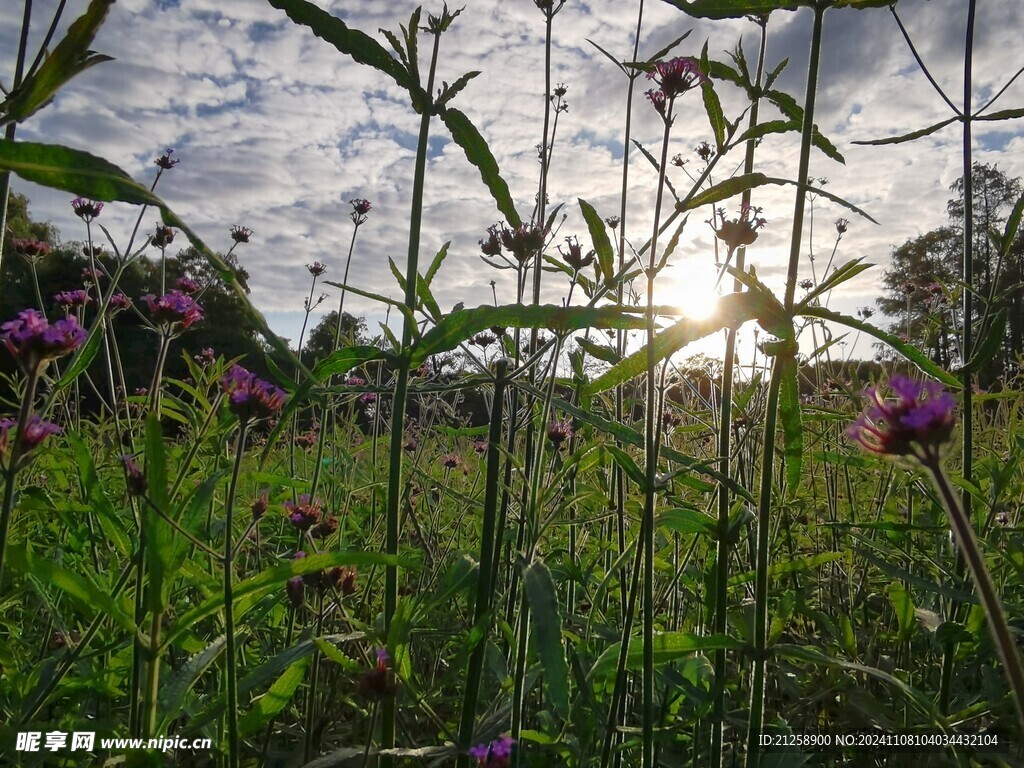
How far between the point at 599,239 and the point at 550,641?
2.16ft

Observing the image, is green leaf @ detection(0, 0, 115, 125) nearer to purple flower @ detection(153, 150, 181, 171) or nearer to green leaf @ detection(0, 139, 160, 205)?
green leaf @ detection(0, 139, 160, 205)

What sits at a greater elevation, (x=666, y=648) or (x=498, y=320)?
(x=498, y=320)

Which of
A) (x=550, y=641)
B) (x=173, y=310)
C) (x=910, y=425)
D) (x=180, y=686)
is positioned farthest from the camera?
(x=173, y=310)

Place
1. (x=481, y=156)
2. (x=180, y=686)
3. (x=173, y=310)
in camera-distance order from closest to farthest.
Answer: (x=180, y=686), (x=481, y=156), (x=173, y=310)

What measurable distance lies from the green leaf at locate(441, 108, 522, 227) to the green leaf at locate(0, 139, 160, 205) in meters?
0.51

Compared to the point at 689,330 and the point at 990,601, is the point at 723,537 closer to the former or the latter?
the point at 689,330

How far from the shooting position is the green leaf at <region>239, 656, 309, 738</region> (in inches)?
43.9

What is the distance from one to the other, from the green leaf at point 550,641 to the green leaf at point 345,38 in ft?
2.66

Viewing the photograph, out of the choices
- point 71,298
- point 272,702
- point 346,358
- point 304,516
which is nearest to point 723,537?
point 346,358

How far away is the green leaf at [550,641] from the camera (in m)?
0.80

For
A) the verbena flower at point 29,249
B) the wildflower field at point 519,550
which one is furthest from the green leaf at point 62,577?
the verbena flower at point 29,249

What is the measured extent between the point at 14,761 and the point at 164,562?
57 centimetres

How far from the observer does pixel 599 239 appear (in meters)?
1.13

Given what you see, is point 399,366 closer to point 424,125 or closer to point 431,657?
point 424,125
